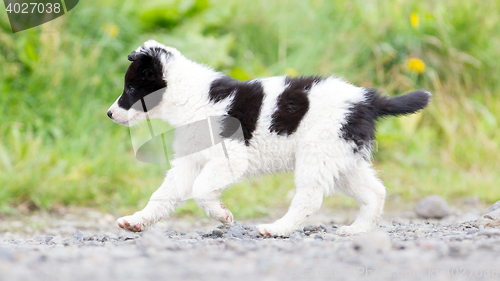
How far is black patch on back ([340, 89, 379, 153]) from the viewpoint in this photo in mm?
3082

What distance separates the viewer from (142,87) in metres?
3.42

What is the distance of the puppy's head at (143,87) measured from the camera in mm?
3398

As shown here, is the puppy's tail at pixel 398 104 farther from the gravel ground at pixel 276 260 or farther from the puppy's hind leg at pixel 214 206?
the puppy's hind leg at pixel 214 206

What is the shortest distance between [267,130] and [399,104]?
0.87 meters

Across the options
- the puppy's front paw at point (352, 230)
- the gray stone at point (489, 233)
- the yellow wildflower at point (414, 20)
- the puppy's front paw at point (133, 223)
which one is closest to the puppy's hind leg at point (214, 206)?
the puppy's front paw at point (133, 223)

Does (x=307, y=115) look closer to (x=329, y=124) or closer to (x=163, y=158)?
(x=329, y=124)

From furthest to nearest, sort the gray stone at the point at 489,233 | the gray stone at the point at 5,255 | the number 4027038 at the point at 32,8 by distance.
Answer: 1. the number 4027038 at the point at 32,8
2. the gray stone at the point at 489,233
3. the gray stone at the point at 5,255

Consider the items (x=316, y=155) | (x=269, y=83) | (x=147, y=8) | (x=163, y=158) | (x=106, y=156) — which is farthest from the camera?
(x=147, y=8)

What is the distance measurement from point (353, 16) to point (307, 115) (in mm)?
4723

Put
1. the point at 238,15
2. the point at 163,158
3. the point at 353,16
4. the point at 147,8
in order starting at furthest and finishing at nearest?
the point at 238,15, the point at 353,16, the point at 147,8, the point at 163,158

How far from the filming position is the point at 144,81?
11.2ft

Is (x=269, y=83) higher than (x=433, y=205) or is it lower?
higher

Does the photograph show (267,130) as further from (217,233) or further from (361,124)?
(217,233)

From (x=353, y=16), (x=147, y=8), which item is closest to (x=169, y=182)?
(x=147, y=8)
